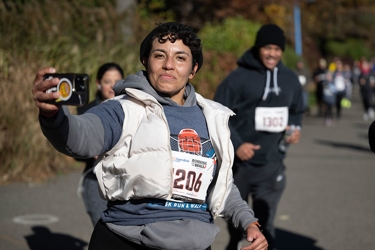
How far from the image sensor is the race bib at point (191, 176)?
10.2 ft

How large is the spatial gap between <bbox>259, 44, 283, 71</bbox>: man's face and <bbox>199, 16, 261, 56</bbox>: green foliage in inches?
382

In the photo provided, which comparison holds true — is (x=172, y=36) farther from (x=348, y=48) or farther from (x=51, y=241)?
(x=348, y=48)

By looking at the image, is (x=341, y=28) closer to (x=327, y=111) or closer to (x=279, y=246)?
(x=327, y=111)

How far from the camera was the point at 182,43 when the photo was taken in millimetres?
3258

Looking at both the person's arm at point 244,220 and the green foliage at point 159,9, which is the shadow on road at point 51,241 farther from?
the green foliage at point 159,9

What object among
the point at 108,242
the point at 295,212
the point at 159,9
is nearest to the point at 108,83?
the point at 108,242

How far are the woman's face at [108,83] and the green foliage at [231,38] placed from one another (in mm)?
9515

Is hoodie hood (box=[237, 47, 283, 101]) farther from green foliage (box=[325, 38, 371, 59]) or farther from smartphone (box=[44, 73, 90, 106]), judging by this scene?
green foliage (box=[325, 38, 371, 59])

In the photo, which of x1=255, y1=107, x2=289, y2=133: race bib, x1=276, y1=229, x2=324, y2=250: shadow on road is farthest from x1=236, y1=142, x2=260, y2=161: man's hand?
x1=276, y1=229, x2=324, y2=250: shadow on road

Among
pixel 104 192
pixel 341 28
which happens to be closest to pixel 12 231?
pixel 104 192

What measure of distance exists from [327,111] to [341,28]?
36.0 meters

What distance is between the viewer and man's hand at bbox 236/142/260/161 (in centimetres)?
529

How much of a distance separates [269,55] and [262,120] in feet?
1.80

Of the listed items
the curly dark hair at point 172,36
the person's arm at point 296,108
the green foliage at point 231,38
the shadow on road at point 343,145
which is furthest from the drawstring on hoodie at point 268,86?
the green foliage at point 231,38
